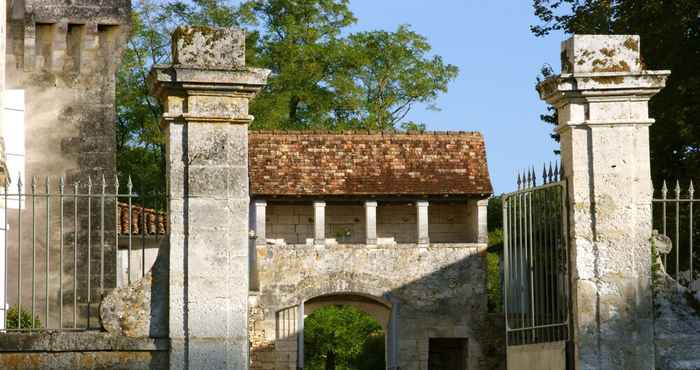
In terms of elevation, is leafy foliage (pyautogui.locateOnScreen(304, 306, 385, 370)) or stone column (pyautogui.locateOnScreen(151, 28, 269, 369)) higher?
stone column (pyautogui.locateOnScreen(151, 28, 269, 369))

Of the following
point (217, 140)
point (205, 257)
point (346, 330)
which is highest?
point (217, 140)

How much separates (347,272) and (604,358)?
826 inches

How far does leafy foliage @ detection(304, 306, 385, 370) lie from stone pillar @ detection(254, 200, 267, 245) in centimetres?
939

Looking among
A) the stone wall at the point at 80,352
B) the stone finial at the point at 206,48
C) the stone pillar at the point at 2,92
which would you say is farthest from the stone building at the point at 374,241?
the stone finial at the point at 206,48

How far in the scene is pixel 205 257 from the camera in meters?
8.62

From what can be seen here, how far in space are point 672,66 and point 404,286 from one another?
10.2 meters

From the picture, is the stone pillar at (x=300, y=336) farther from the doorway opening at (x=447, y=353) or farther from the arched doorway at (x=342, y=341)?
the arched doorway at (x=342, y=341)

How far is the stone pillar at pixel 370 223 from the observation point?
98.0 ft

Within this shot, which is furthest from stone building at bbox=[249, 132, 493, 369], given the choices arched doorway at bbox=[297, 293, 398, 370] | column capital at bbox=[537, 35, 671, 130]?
column capital at bbox=[537, 35, 671, 130]

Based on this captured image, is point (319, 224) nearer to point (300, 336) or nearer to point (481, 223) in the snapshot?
point (300, 336)

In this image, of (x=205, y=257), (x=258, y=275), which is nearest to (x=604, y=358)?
(x=205, y=257)

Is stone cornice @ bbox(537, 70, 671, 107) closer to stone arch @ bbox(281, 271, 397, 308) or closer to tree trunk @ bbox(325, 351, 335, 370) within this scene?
stone arch @ bbox(281, 271, 397, 308)

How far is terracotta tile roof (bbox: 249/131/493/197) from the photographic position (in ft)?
99.0

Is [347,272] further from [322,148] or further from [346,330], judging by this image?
[346,330]
